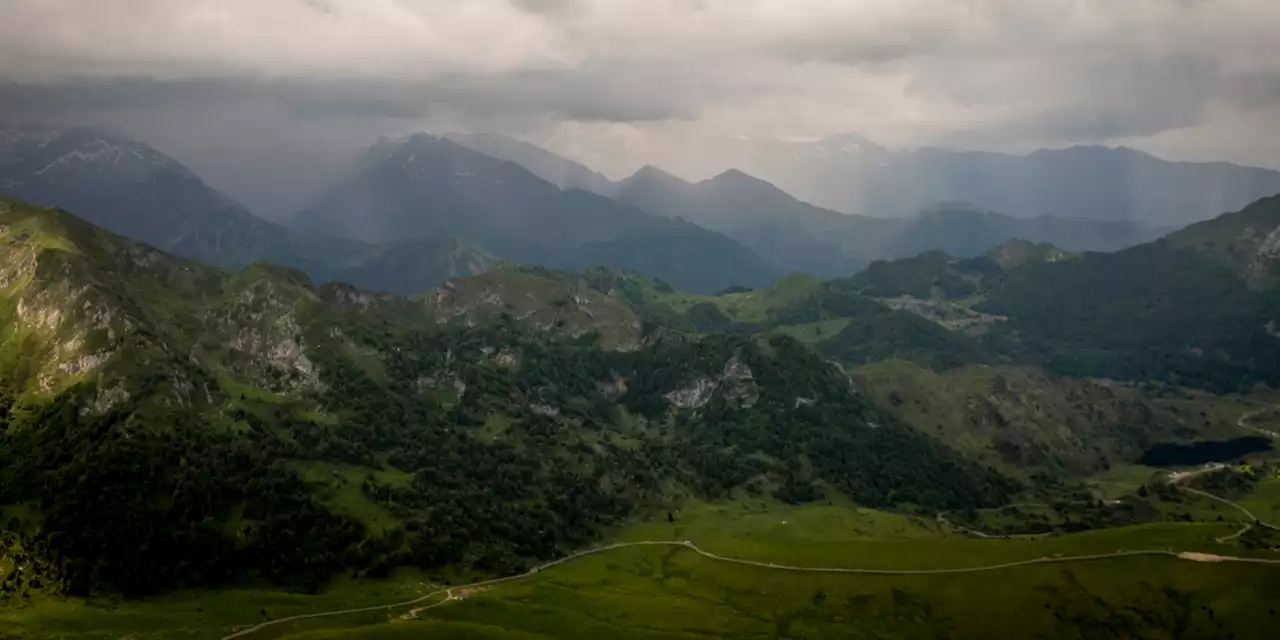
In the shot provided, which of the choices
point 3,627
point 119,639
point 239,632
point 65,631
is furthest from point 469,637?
point 3,627

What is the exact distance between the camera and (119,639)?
193 meters

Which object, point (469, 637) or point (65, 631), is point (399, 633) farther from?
point (65, 631)

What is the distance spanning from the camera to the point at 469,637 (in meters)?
199

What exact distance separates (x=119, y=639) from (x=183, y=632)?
12.3 meters

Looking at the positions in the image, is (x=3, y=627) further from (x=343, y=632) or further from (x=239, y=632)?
(x=343, y=632)

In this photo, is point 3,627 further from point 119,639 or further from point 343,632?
point 343,632

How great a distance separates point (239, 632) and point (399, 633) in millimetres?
36243

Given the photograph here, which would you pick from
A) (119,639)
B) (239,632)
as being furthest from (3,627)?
(239,632)

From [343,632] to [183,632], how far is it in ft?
116

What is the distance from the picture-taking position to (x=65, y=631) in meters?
194

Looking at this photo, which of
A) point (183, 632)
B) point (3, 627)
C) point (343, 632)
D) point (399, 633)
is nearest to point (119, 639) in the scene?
point (183, 632)

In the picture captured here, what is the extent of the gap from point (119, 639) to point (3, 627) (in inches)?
998

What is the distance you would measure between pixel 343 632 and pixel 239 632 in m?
24.2

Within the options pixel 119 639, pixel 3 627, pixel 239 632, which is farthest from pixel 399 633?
pixel 3 627
